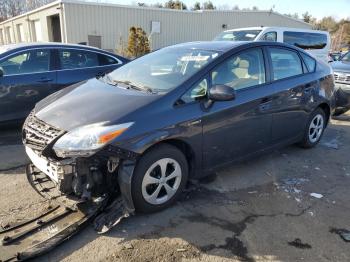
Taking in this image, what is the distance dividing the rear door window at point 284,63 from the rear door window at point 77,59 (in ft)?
11.3

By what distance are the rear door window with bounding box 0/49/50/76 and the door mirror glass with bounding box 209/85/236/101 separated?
11.6 feet

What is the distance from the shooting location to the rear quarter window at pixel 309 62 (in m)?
5.13

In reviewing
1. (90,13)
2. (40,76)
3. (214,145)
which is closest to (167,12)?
(90,13)

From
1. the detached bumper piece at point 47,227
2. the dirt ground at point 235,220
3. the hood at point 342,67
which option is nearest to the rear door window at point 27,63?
the dirt ground at point 235,220

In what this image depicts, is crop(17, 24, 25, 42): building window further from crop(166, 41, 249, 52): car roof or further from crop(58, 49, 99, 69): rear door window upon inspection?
crop(166, 41, 249, 52): car roof

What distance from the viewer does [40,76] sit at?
5820 millimetres

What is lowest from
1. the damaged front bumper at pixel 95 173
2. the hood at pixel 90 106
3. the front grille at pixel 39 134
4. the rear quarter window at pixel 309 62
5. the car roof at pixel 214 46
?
the damaged front bumper at pixel 95 173

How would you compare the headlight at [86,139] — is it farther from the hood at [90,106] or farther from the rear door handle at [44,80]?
the rear door handle at [44,80]

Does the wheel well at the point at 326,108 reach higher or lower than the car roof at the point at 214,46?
lower

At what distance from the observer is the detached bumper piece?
2814mm

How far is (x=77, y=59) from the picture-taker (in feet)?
20.8

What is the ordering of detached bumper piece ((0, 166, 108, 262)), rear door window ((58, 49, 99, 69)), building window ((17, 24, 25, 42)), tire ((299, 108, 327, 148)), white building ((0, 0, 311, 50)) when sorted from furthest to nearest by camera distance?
1. building window ((17, 24, 25, 42))
2. white building ((0, 0, 311, 50))
3. rear door window ((58, 49, 99, 69))
4. tire ((299, 108, 327, 148))
5. detached bumper piece ((0, 166, 108, 262))

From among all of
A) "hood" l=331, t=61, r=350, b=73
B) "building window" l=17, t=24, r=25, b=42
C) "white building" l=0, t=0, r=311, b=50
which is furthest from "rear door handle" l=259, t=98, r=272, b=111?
"building window" l=17, t=24, r=25, b=42

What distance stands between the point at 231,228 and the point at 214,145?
0.90 m
